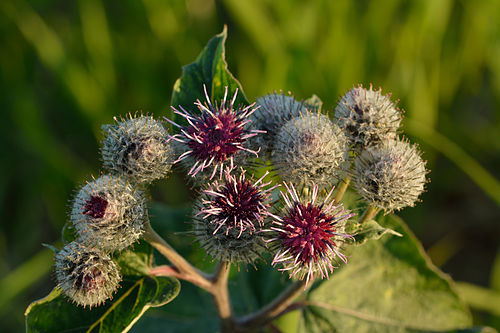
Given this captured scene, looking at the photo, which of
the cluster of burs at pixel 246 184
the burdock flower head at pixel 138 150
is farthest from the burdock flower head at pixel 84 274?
the burdock flower head at pixel 138 150

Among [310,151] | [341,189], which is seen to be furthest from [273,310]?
[310,151]

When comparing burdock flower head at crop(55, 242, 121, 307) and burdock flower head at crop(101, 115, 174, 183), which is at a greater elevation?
burdock flower head at crop(101, 115, 174, 183)

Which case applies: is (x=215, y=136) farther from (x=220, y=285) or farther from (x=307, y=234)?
Result: (x=220, y=285)

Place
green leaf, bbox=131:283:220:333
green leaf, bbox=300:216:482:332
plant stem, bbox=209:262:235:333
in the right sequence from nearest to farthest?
plant stem, bbox=209:262:235:333, green leaf, bbox=300:216:482:332, green leaf, bbox=131:283:220:333

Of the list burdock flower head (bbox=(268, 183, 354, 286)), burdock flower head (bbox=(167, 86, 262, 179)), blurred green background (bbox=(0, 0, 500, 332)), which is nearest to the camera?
burdock flower head (bbox=(268, 183, 354, 286))

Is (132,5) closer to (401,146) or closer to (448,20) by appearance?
(448,20)

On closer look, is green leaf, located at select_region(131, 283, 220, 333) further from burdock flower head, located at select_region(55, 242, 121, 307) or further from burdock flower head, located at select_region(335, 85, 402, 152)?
burdock flower head, located at select_region(335, 85, 402, 152)

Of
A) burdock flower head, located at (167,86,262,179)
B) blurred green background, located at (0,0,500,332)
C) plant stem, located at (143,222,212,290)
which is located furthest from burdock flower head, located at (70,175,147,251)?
blurred green background, located at (0,0,500,332)
